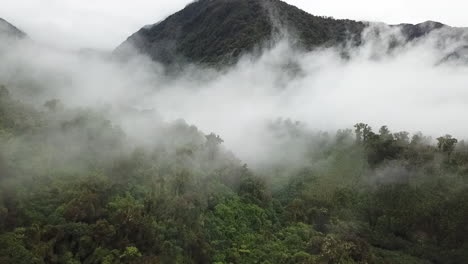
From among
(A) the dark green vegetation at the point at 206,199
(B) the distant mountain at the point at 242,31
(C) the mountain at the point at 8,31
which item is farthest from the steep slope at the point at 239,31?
(A) the dark green vegetation at the point at 206,199

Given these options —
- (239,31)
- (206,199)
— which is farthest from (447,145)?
(239,31)

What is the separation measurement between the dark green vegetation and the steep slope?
3129 inches

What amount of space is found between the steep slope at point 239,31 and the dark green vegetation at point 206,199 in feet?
261

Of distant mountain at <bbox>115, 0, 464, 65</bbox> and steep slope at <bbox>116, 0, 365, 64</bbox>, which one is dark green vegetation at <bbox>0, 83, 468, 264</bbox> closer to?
distant mountain at <bbox>115, 0, 464, 65</bbox>

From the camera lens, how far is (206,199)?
7575 centimetres

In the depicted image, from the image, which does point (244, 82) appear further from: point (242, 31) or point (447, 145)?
point (447, 145)

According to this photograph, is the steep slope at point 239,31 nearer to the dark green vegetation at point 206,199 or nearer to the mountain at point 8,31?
the mountain at point 8,31

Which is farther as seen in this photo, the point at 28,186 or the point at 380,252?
the point at 380,252

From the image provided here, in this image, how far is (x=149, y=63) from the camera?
192500 mm

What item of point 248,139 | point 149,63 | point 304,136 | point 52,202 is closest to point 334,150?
point 304,136

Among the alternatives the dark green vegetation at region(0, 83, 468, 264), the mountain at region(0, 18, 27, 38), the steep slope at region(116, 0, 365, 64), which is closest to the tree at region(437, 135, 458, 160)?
the dark green vegetation at region(0, 83, 468, 264)

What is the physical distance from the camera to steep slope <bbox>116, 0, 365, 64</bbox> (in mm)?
175500

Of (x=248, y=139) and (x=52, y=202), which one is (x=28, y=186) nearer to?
(x=52, y=202)

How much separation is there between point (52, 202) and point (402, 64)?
168 metres
